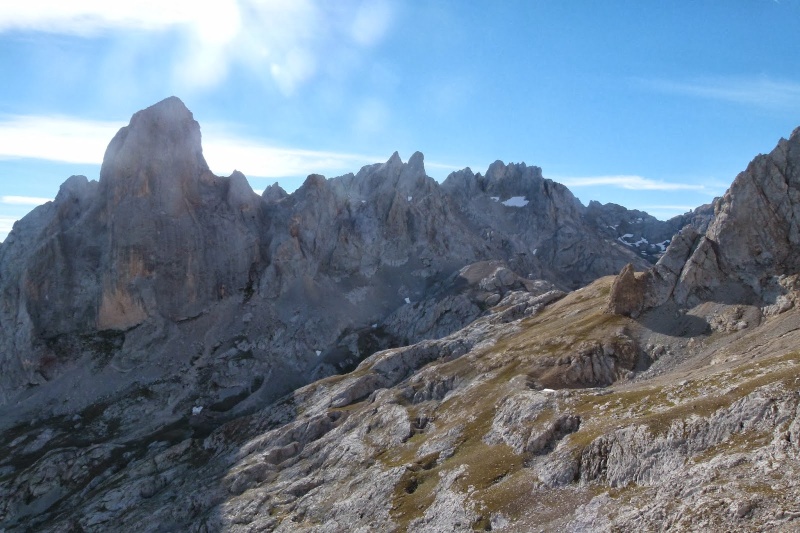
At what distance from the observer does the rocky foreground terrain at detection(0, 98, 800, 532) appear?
45875 mm

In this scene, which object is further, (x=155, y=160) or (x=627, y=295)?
(x=155, y=160)

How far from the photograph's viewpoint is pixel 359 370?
116 meters

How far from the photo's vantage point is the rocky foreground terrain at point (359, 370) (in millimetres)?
45875

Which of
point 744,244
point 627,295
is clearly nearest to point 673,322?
point 627,295

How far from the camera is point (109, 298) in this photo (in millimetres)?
160750

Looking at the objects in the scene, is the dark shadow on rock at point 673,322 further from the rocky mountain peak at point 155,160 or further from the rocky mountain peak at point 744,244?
the rocky mountain peak at point 155,160

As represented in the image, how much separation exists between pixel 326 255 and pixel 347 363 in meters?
50.2

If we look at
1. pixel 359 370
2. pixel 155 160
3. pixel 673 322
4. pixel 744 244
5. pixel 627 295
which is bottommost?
pixel 359 370

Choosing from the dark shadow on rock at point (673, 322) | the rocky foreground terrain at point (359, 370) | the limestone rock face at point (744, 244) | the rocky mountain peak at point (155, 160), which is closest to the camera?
the rocky foreground terrain at point (359, 370)

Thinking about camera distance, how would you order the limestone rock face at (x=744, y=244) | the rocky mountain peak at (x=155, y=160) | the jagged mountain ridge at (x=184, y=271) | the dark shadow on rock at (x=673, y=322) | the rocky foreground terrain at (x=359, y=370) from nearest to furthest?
1. the rocky foreground terrain at (x=359, y=370)
2. the dark shadow on rock at (x=673, y=322)
3. the limestone rock face at (x=744, y=244)
4. the jagged mountain ridge at (x=184, y=271)
5. the rocky mountain peak at (x=155, y=160)

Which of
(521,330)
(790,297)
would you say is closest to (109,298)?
(521,330)

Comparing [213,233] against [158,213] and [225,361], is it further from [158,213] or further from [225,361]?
[225,361]

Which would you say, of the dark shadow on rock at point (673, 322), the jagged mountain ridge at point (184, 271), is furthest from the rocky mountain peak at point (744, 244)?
the jagged mountain ridge at point (184, 271)

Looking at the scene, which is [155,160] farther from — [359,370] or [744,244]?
[744,244]
